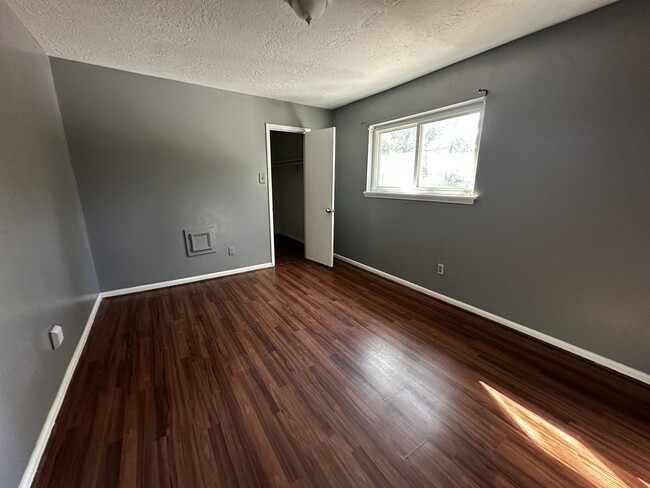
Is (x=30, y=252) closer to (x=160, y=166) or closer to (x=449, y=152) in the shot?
(x=160, y=166)

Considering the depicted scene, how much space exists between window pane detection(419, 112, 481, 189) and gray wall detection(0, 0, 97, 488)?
3.24 m

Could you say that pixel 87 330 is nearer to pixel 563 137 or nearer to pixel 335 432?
pixel 335 432

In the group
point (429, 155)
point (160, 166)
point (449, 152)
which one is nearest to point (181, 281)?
point (160, 166)

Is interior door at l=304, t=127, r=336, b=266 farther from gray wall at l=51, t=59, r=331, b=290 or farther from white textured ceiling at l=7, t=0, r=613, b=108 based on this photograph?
white textured ceiling at l=7, t=0, r=613, b=108

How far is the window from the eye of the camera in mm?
2506

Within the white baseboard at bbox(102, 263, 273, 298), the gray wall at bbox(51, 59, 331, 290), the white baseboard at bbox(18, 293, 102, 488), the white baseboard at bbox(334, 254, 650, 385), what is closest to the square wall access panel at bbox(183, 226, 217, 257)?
the gray wall at bbox(51, 59, 331, 290)

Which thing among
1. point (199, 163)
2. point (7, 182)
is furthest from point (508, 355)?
point (199, 163)

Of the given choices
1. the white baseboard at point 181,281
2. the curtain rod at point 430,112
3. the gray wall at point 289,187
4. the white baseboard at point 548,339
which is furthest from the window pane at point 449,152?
the gray wall at point 289,187

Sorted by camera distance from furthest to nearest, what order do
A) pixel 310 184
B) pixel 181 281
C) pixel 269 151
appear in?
pixel 310 184 < pixel 269 151 < pixel 181 281

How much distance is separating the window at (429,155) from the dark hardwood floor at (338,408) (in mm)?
1359

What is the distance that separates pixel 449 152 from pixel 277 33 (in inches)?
75.1

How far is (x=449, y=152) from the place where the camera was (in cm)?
269

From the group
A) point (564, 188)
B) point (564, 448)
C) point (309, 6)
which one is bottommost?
point (564, 448)

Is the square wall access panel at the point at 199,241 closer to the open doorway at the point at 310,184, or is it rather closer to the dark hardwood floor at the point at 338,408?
the open doorway at the point at 310,184
